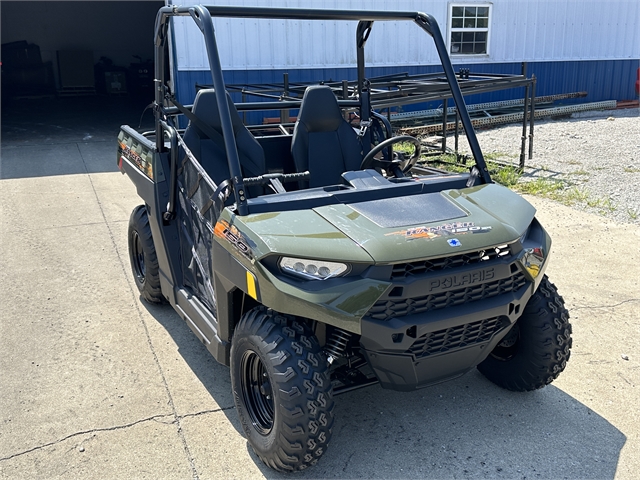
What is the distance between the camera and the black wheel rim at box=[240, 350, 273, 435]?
9.62 feet

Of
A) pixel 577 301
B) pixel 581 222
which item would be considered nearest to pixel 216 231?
pixel 577 301

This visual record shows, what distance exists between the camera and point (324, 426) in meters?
2.64

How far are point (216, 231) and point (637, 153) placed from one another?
896cm

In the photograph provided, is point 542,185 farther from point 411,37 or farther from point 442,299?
point 411,37

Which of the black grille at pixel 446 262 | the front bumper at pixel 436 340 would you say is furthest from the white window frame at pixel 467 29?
the front bumper at pixel 436 340

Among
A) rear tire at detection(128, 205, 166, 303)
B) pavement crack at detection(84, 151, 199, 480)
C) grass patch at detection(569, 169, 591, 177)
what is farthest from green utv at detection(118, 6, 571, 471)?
grass patch at detection(569, 169, 591, 177)

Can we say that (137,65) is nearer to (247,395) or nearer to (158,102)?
(158,102)

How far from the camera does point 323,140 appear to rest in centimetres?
412

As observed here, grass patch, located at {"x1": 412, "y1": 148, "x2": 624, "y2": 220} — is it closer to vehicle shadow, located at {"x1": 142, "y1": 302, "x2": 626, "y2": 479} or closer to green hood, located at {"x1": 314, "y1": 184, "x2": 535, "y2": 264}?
vehicle shadow, located at {"x1": 142, "y1": 302, "x2": 626, "y2": 479}

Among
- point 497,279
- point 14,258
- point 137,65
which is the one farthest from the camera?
point 137,65

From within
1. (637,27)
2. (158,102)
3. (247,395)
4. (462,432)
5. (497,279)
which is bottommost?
(462,432)

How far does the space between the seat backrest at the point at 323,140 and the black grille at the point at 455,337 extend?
1664mm

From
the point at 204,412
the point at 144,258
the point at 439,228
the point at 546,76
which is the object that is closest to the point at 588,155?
the point at 546,76

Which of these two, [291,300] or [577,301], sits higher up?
[291,300]
